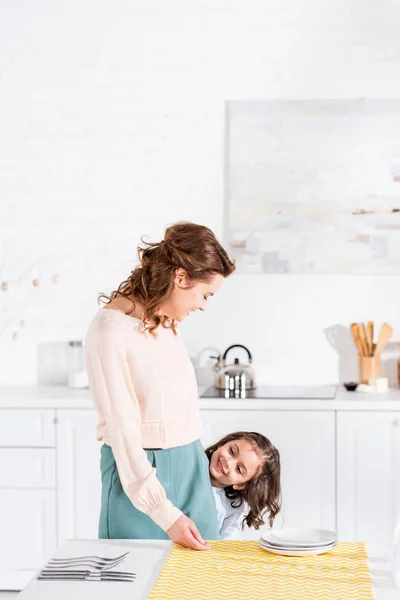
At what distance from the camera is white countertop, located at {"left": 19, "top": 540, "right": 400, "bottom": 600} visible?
1.68 meters

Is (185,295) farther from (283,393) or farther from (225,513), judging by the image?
(283,393)

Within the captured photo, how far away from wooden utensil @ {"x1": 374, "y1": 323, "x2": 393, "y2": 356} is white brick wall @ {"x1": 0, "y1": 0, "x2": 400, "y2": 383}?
136 mm

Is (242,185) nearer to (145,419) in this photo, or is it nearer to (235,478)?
(235,478)

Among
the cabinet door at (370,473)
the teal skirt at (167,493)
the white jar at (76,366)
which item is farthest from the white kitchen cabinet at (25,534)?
the teal skirt at (167,493)

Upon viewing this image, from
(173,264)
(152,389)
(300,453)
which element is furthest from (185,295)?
(300,453)

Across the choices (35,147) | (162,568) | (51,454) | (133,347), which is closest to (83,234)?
(35,147)

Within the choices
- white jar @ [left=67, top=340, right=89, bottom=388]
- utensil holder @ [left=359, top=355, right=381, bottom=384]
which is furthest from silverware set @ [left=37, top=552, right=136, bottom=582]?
utensil holder @ [left=359, top=355, right=381, bottom=384]

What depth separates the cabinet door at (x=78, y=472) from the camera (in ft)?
12.1

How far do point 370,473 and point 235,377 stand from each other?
67 centimetres

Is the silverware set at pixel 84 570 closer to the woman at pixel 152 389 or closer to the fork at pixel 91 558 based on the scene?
the fork at pixel 91 558

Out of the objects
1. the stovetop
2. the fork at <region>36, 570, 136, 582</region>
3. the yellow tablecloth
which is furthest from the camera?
the stovetop

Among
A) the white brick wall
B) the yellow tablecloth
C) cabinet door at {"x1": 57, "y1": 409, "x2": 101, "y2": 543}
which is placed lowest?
cabinet door at {"x1": 57, "y1": 409, "x2": 101, "y2": 543}

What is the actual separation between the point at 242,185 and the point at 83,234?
764 mm

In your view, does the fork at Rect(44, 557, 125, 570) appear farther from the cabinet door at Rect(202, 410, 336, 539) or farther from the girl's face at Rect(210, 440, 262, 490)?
the cabinet door at Rect(202, 410, 336, 539)
